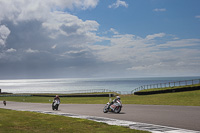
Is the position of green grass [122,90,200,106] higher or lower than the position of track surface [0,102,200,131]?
higher

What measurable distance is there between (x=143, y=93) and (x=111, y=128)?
35.0m

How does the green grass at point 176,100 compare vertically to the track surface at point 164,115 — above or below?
above

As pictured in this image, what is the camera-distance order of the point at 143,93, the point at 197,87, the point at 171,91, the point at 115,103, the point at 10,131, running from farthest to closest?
the point at 143,93 < the point at 171,91 < the point at 197,87 < the point at 115,103 < the point at 10,131

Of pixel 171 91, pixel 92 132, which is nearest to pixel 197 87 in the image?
pixel 171 91

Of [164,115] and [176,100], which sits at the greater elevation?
[176,100]

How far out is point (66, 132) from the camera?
34.7ft

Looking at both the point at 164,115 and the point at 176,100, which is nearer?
the point at 164,115

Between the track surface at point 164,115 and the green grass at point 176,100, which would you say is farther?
the green grass at point 176,100

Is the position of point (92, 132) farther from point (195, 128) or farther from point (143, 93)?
point (143, 93)

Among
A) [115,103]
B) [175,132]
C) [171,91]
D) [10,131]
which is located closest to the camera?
[175,132]

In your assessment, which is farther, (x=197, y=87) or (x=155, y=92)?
(x=155, y=92)

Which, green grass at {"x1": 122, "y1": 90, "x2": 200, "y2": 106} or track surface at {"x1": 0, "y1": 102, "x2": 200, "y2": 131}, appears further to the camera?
green grass at {"x1": 122, "y1": 90, "x2": 200, "y2": 106}

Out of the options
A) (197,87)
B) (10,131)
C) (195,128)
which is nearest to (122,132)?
(195,128)

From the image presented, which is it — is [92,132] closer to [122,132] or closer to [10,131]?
[122,132]
